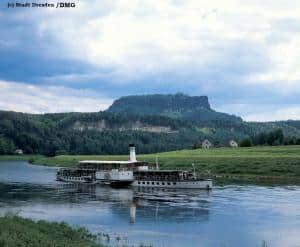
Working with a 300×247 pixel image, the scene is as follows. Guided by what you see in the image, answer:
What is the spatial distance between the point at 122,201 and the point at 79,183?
40.0 meters

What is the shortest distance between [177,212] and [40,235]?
2624 centimetres

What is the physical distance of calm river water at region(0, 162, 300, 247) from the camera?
4531cm

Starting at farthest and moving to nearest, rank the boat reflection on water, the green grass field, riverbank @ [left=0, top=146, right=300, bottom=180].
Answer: the green grass field → riverbank @ [left=0, top=146, right=300, bottom=180] → the boat reflection on water

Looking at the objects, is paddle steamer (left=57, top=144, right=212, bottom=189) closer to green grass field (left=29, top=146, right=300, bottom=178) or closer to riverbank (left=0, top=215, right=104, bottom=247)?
green grass field (left=29, top=146, right=300, bottom=178)

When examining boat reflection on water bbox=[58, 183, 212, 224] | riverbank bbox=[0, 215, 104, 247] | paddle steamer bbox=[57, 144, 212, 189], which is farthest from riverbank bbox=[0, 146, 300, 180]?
riverbank bbox=[0, 215, 104, 247]

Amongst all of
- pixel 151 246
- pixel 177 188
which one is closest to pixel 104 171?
pixel 177 188

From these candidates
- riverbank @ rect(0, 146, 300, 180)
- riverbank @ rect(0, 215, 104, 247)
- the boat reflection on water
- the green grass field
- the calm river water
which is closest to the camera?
riverbank @ rect(0, 215, 104, 247)

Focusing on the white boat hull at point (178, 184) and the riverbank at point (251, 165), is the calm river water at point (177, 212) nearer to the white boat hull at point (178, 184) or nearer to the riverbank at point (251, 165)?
the white boat hull at point (178, 184)

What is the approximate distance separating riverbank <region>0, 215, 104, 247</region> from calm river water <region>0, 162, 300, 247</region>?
3.04 meters

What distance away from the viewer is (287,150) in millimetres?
137625

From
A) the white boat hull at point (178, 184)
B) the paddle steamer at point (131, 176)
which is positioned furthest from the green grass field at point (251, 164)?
the white boat hull at point (178, 184)

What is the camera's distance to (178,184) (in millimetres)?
94875

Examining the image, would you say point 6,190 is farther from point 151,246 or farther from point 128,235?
point 151,246

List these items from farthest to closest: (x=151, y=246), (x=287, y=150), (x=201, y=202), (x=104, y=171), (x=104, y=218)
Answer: (x=287, y=150)
(x=104, y=171)
(x=201, y=202)
(x=104, y=218)
(x=151, y=246)
